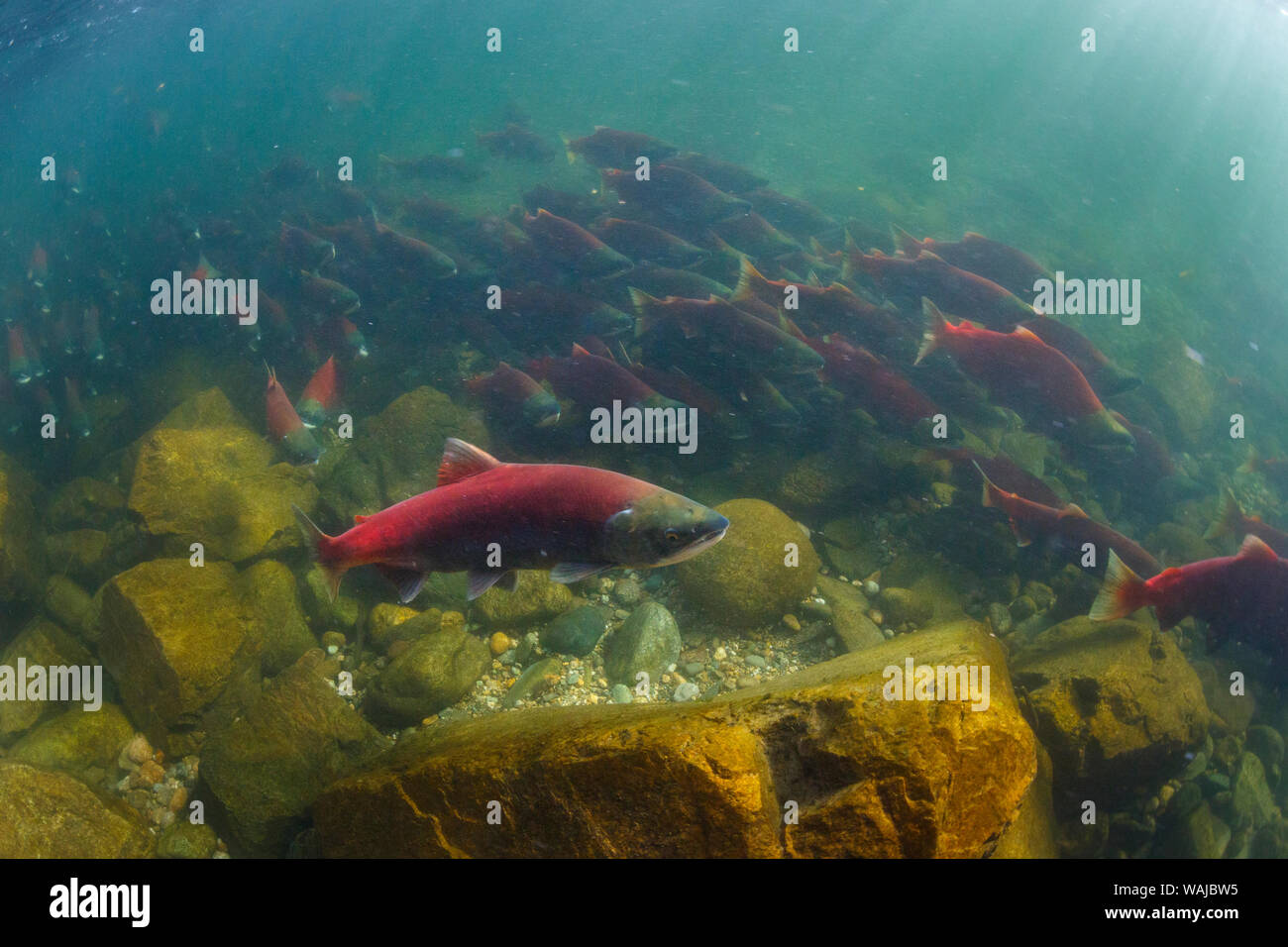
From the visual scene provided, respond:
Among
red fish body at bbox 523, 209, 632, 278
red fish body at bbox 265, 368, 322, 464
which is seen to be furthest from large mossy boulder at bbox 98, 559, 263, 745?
red fish body at bbox 523, 209, 632, 278

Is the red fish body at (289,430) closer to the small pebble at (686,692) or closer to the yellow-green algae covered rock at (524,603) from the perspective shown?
the yellow-green algae covered rock at (524,603)

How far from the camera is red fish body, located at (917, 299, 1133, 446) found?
21.8 feet

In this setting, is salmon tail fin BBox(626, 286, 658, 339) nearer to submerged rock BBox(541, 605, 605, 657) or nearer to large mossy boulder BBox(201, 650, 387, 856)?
submerged rock BBox(541, 605, 605, 657)

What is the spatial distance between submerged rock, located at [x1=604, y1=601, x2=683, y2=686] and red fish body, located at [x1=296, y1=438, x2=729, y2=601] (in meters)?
1.85

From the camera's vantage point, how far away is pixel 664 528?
2537 mm

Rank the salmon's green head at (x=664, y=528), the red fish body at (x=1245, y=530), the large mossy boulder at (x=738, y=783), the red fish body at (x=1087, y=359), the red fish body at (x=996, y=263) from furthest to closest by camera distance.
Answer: the red fish body at (x=996, y=263), the red fish body at (x=1087, y=359), the red fish body at (x=1245, y=530), the salmon's green head at (x=664, y=528), the large mossy boulder at (x=738, y=783)

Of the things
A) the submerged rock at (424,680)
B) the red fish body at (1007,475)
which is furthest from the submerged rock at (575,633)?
the red fish body at (1007,475)

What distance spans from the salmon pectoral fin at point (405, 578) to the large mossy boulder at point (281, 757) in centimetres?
133

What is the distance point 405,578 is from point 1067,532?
561 centimetres

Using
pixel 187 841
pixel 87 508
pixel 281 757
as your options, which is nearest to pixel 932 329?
pixel 281 757

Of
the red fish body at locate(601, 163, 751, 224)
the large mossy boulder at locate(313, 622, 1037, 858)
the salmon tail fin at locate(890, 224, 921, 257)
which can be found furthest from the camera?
the red fish body at locate(601, 163, 751, 224)

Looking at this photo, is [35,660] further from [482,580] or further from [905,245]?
[905,245]

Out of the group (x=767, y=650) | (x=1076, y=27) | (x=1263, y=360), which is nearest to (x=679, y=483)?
(x=767, y=650)

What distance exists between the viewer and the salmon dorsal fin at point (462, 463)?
2.88m
